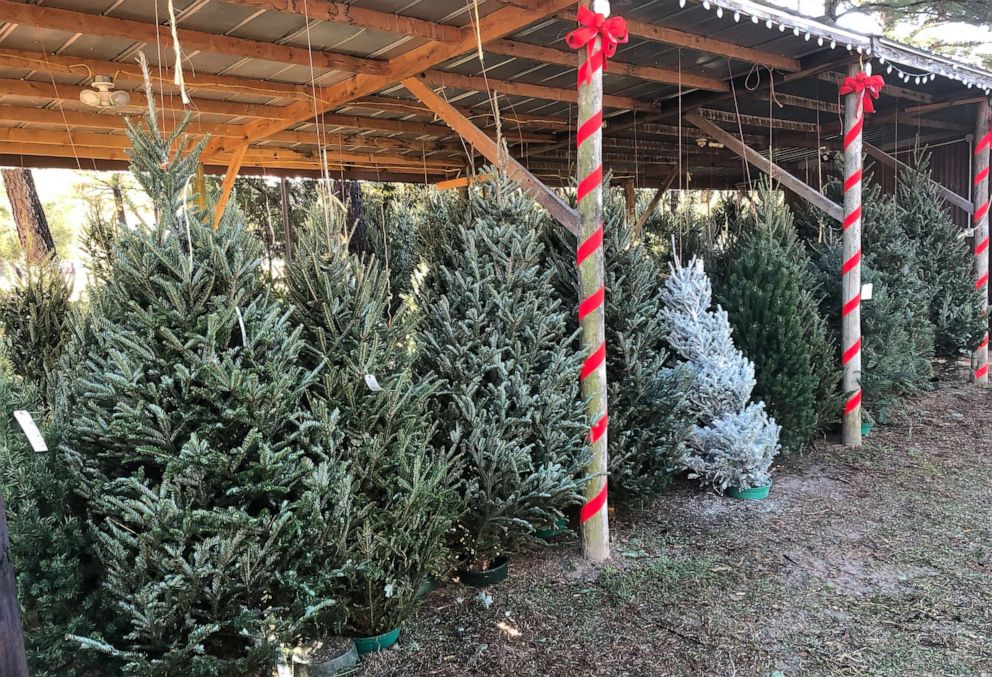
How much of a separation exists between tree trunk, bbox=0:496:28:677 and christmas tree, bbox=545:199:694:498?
354cm

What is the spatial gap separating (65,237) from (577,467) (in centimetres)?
2035

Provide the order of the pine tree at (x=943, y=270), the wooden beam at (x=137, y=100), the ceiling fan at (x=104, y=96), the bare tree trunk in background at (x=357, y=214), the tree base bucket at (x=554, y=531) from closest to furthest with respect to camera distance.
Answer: the tree base bucket at (x=554, y=531), the ceiling fan at (x=104, y=96), the wooden beam at (x=137, y=100), the pine tree at (x=943, y=270), the bare tree trunk in background at (x=357, y=214)

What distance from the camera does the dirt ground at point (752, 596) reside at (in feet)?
10.1

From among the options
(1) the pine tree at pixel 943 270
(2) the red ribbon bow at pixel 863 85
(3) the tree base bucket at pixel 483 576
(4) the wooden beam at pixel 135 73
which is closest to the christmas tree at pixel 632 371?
(3) the tree base bucket at pixel 483 576

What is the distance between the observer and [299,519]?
2.66 meters

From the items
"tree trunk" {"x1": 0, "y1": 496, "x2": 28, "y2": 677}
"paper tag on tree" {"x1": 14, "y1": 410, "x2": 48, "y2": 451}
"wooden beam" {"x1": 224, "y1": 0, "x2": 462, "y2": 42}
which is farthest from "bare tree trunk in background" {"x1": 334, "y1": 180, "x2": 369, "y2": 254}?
"tree trunk" {"x1": 0, "y1": 496, "x2": 28, "y2": 677}

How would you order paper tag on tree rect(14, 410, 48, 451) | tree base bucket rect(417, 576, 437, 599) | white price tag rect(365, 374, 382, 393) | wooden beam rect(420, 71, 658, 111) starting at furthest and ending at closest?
wooden beam rect(420, 71, 658, 111)
tree base bucket rect(417, 576, 437, 599)
white price tag rect(365, 374, 382, 393)
paper tag on tree rect(14, 410, 48, 451)

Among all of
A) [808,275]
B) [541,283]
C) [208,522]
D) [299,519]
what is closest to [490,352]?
[541,283]

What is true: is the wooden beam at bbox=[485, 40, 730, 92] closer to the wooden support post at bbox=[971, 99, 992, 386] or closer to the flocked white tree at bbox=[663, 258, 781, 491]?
the flocked white tree at bbox=[663, 258, 781, 491]

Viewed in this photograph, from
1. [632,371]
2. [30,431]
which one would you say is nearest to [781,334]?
[632,371]

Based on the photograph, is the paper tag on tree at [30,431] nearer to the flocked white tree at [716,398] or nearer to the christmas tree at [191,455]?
the christmas tree at [191,455]

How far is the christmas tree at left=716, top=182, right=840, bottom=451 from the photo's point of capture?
18.1 ft

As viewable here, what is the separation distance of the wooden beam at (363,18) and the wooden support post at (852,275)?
389cm

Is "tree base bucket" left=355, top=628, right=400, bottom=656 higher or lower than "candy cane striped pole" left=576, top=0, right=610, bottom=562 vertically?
lower
